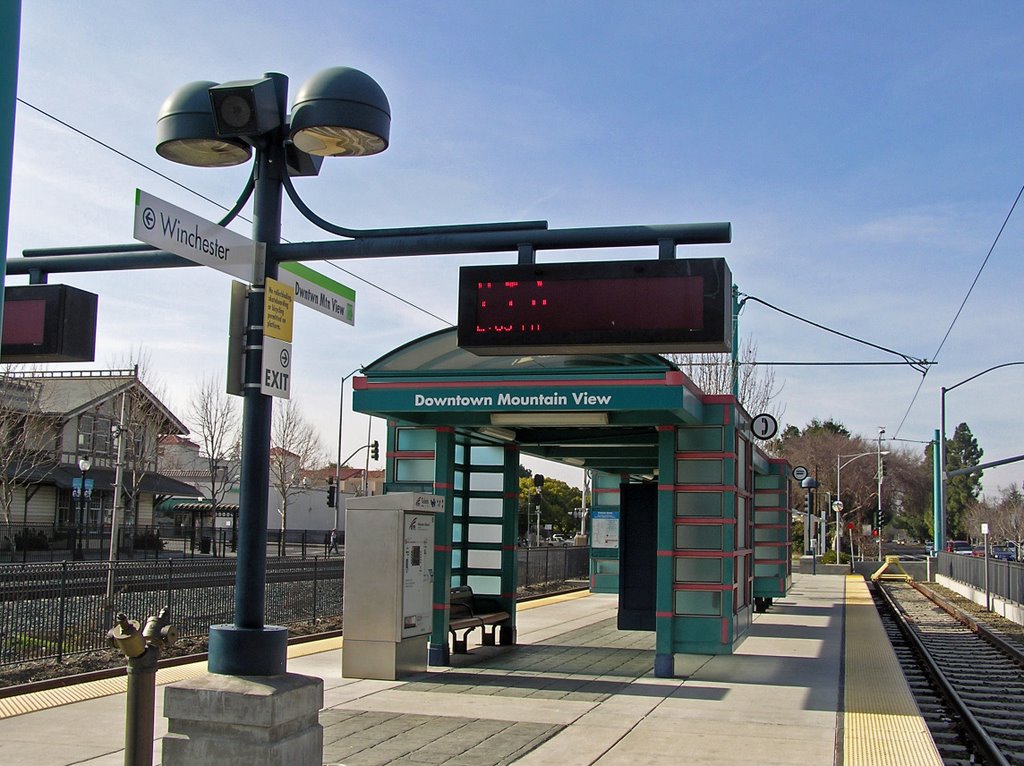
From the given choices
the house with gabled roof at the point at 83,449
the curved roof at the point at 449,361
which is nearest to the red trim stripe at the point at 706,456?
the curved roof at the point at 449,361

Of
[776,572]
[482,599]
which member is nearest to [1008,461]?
[776,572]

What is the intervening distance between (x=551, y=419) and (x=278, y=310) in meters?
6.61

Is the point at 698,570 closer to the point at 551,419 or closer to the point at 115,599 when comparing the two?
the point at 551,419

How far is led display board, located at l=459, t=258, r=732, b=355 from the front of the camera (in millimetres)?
7102

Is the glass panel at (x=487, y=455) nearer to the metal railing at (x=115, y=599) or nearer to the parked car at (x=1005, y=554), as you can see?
the metal railing at (x=115, y=599)

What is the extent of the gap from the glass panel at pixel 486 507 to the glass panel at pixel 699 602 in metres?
3.09

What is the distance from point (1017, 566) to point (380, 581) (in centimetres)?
1804

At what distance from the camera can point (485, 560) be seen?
1548 cm

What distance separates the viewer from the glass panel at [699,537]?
13297 millimetres

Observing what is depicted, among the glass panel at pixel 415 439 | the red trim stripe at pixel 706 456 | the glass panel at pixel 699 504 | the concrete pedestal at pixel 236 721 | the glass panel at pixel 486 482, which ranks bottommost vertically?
the concrete pedestal at pixel 236 721

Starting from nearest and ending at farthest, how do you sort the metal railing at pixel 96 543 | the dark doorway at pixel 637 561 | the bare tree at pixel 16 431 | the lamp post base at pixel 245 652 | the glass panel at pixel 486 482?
the lamp post base at pixel 245 652 → the glass panel at pixel 486 482 → the dark doorway at pixel 637 561 → the bare tree at pixel 16 431 → the metal railing at pixel 96 543

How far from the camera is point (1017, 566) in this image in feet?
81.9

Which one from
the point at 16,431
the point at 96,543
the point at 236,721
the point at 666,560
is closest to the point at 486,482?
the point at 666,560

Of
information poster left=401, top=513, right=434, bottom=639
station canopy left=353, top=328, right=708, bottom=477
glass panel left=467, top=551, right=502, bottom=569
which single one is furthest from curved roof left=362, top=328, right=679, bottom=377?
glass panel left=467, top=551, right=502, bottom=569
